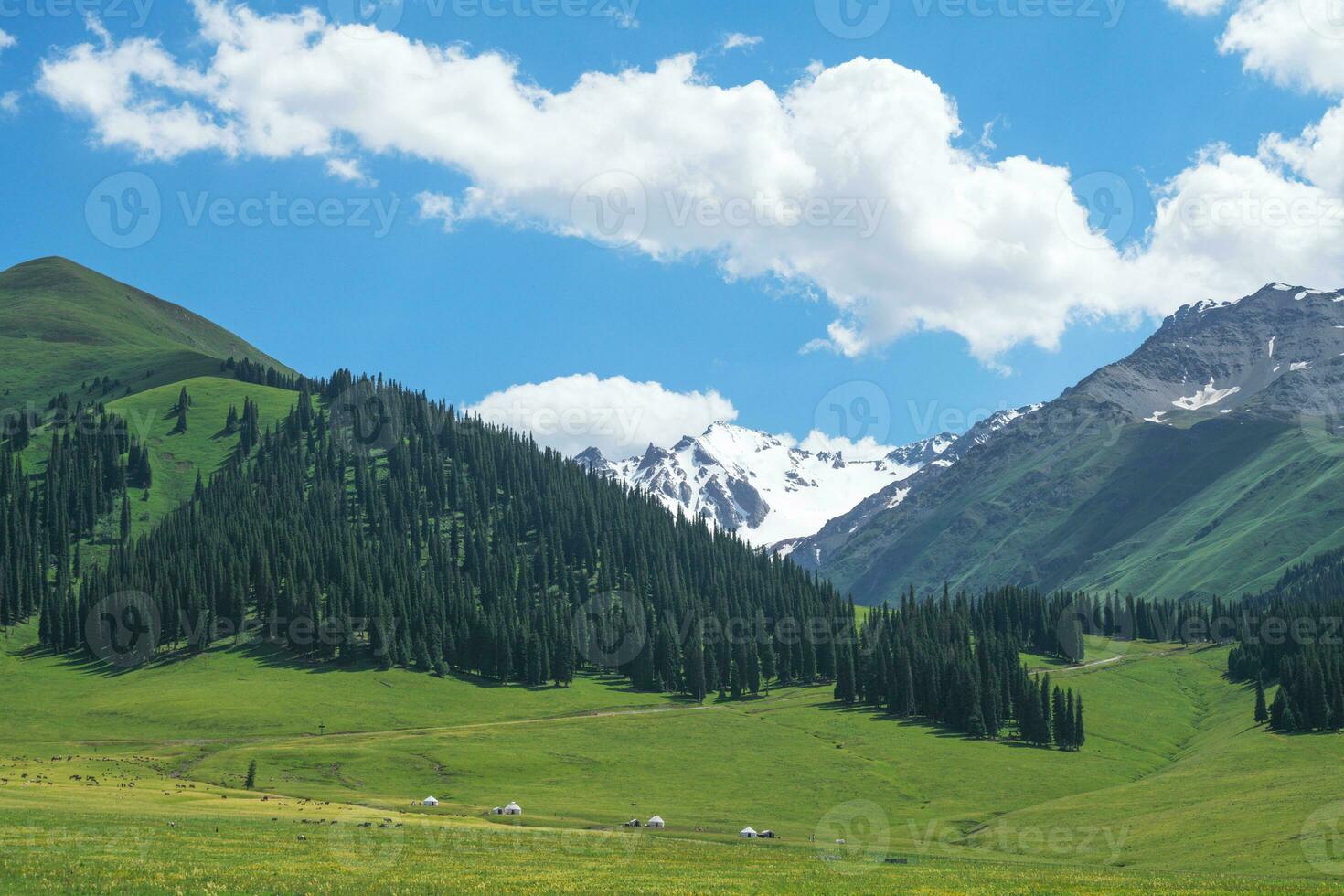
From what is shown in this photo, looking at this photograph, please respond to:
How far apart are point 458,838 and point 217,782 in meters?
50.3

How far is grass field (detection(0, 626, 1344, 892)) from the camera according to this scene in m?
53.1

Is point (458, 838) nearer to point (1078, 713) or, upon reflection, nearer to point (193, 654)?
point (1078, 713)

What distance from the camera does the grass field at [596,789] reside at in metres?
53.1

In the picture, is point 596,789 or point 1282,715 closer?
point 596,789

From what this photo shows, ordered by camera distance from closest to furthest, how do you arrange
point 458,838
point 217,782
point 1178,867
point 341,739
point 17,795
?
point 458,838 → point 1178,867 → point 17,795 → point 217,782 → point 341,739

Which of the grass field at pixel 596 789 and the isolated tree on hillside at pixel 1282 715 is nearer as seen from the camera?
the grass field at pixel 596 789

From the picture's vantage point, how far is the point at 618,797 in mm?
110625

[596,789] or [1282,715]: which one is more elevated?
[596,789]

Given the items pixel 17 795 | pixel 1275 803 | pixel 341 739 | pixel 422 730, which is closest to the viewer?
pixel 17 795

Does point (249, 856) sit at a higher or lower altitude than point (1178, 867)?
higher

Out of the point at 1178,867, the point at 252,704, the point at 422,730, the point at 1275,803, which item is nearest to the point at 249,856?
the point at 1178,867

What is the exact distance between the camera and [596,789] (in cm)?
11569

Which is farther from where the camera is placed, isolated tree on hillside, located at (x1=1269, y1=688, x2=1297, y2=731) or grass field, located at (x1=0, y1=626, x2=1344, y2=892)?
isolated tree on hillside, located at (x1=1269, y1=688, x2=1297, y2=731)

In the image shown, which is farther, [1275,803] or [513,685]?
[513,685]
